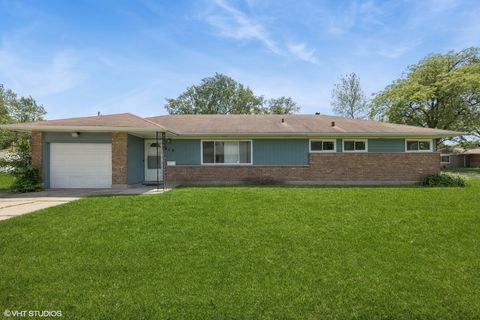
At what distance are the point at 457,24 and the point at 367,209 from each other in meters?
10.9

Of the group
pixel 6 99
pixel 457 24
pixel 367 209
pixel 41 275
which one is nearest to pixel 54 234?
pixel 41 275

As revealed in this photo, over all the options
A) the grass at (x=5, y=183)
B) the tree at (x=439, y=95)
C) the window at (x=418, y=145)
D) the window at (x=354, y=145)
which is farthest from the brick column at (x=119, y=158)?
the tree at (x=439, y=95)

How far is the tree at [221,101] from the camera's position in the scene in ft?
131

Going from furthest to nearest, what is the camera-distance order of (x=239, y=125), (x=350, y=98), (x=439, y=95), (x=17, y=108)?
(x=17, y=108)
(x=350, y=98)
(x=439, y=95)
(x=239, y=125)

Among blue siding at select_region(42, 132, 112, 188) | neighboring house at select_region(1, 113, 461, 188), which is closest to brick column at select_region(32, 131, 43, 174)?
blue siding at select_region(42, 132, 112, 188)

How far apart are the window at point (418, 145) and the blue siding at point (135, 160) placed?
43.5ft

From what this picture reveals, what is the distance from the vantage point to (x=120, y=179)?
10312mm

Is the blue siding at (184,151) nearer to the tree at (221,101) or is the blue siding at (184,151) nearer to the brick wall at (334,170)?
A: the brick wall at (334,170)

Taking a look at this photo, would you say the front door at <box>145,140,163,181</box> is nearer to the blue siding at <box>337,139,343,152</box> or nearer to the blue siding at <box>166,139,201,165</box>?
the blue siding at <box>166,139,201,165</box>

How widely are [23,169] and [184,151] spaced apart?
20.8 ft

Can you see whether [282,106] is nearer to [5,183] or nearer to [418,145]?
[418,145]

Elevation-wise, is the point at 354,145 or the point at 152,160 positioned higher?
the point at 354,145

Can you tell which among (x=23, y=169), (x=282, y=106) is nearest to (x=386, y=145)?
(x=23, y=169)

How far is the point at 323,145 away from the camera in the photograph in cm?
1288
